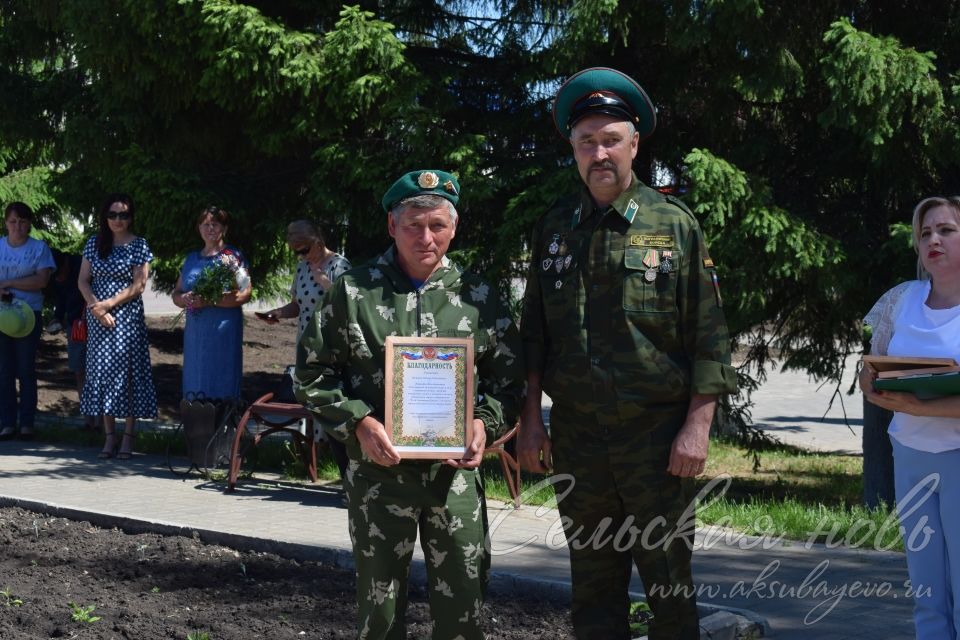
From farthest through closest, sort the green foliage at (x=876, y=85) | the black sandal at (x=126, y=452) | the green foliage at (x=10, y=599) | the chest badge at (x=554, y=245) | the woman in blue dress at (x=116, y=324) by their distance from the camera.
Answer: the black sandal at (x=126, y=452) → the woman in blue dress at (x=116, y=324) → the green foliage at (x=876, y=85) → the green foliage at (x=10, y=599) → the chest badge at (x=554, y=245)

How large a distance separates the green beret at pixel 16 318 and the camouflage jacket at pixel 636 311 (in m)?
7.84

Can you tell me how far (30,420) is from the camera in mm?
10930

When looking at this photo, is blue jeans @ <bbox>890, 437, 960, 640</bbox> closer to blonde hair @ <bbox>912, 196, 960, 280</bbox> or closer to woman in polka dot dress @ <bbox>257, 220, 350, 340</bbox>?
blonde hair @ <bbox>912, 196, 960, 280</bbox>

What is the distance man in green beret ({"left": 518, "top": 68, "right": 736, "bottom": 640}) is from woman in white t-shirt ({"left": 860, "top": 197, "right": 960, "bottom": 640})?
795 mm

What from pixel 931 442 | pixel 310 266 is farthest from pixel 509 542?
pixel 931 442

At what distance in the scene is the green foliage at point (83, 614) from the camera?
4.96m

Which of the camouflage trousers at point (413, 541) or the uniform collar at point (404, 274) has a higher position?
the uniform collar at point (404, 274)

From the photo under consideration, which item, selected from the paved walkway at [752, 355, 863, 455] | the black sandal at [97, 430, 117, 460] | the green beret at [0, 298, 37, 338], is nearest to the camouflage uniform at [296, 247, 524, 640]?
the black sandal at [97, 430, 117, 460]

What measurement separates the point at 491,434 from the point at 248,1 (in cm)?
604

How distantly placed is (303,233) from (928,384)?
5.21 meters

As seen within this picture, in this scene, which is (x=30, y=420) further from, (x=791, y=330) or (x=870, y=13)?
(x=870, y=13)

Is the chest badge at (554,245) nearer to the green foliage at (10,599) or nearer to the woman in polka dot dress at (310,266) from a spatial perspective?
the green foliage at (10,599)

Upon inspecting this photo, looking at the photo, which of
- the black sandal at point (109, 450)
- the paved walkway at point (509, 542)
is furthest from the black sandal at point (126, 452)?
the paved walkway at point (509, 542)

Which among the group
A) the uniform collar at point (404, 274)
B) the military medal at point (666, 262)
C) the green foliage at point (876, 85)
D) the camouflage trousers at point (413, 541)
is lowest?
the camouflage trousers at point (413, 541)
